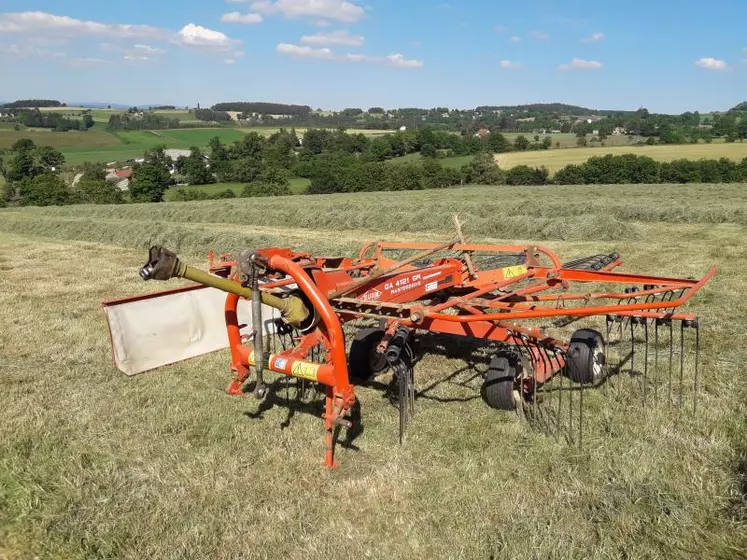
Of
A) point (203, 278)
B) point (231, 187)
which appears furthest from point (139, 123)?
point (203, 278)

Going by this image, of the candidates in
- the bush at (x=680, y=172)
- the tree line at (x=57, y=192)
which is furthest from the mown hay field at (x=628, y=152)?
the tree line at (x=57, y=192)

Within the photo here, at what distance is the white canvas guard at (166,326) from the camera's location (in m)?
5.89

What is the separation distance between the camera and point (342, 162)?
58219mm

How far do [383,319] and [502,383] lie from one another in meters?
1.24

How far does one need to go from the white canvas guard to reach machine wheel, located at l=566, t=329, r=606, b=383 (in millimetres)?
3025

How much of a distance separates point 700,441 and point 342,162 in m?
55.5

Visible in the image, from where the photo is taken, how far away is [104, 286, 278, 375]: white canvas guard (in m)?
5.89

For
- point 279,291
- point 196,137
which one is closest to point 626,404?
point 279,291

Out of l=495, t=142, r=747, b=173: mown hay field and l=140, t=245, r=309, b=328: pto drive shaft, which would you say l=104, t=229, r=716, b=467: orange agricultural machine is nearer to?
l=140, t=245, r=309, b=328: pto drive shaft

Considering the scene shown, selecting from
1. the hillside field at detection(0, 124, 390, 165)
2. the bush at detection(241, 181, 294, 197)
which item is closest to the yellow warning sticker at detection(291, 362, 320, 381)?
the bush at detection(241, 181, 294, 197)

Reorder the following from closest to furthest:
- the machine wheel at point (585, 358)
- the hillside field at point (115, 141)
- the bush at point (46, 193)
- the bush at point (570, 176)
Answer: the machine wheel at point (585, 358) < the bush at point (570, 176) < the bush at point (46, 193) < the hillside field at point (115, 141)

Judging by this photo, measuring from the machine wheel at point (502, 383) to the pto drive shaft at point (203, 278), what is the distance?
6.14 feet

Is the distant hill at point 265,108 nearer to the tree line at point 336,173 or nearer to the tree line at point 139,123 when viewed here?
the tree line at point 139,123

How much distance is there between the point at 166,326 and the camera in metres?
6.37
